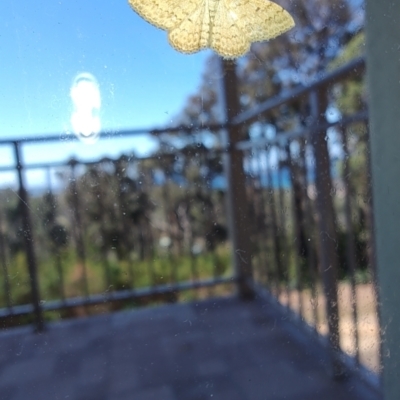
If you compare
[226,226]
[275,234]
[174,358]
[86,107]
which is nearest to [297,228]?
[275,234]

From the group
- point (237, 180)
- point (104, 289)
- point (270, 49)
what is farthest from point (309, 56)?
point (104, 289)

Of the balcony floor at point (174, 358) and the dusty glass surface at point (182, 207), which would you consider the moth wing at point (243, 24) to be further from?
the balcony floor at point (174, 358)

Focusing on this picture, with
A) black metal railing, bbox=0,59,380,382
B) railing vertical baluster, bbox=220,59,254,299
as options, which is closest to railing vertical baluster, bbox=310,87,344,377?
black metal railing, bbox=0,59,380,382

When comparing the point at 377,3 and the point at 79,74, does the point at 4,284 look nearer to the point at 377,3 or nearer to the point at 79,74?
the point at 79,74

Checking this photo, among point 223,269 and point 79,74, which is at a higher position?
point 79,74

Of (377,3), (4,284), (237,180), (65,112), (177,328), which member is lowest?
(177,328)

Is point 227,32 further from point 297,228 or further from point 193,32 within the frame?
point 297,228
